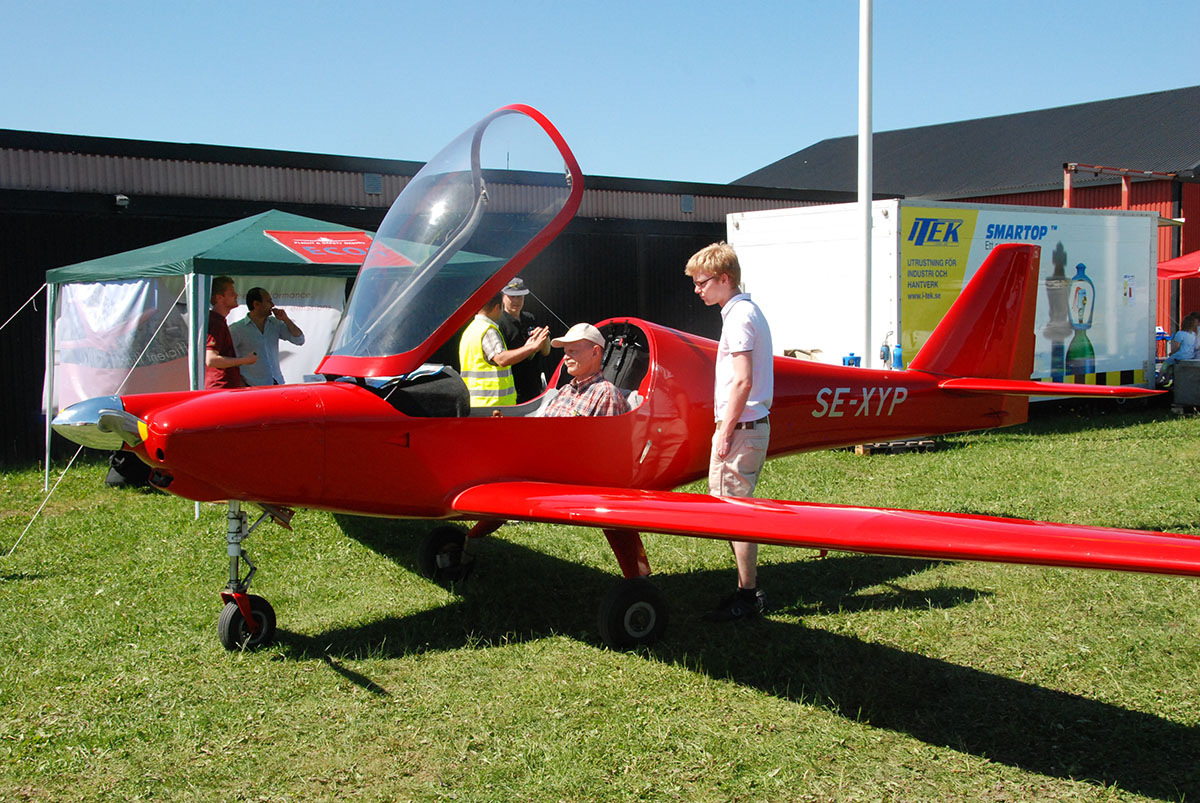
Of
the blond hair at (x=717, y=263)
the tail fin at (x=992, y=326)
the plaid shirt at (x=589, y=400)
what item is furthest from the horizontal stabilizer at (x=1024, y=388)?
the plaid shirt at (x=589, y=400)

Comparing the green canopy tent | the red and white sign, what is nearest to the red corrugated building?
the red and white sign

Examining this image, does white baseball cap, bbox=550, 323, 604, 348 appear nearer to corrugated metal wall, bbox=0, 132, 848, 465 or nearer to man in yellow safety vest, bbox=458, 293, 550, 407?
man in yellow safety vest, bbox=458, 293, 550, 407

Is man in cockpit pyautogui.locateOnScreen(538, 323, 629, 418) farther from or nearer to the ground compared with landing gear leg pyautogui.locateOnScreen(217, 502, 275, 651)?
farther from the ground

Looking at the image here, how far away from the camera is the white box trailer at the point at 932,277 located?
10.8m

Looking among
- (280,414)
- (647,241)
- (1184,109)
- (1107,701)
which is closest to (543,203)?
(280,414)

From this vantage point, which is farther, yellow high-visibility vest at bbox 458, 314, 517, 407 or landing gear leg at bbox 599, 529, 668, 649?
yellow high-visibility vest at bbox 458, 314, 517, 407

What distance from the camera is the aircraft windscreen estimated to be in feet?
15.5

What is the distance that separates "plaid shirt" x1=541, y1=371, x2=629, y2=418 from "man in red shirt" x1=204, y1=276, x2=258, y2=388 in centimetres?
357

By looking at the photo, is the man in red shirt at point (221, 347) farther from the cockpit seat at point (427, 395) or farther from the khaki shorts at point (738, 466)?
the khaki shorts at point (738, 466)

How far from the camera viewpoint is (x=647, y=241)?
16.1m

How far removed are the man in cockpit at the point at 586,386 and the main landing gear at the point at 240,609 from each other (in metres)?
1.62

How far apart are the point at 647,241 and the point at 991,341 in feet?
31.7

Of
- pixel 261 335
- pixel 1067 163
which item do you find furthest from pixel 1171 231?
pixel 261 335

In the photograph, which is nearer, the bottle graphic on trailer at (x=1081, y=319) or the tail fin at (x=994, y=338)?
the tail fin at (x=994, y=338)
